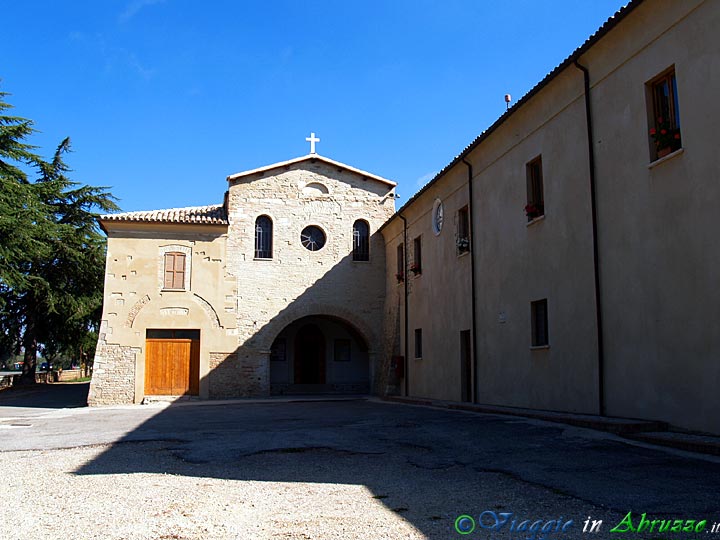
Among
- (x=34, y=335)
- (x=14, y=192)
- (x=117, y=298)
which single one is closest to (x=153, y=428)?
(x=117, y=298)

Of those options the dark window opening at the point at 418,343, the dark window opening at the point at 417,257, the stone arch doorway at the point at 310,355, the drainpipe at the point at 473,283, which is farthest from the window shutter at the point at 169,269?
Answer: the drainpipe at the point at 473,283

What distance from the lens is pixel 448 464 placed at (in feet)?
22.9

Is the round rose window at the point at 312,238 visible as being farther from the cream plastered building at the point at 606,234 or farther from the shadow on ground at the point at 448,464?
the shadow on ground at the point at 448,464

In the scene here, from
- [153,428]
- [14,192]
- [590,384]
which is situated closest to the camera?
[590,384]

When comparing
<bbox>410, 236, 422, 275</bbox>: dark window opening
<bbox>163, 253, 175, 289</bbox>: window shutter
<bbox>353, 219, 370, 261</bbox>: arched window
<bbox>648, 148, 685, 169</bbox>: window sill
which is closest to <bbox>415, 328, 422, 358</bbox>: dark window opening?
<bbox>410, 236, 422, 275</bbox>: dark window opening

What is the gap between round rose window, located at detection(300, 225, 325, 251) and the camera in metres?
24.4

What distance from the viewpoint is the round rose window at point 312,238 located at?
24.4 metres

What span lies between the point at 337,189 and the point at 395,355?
258 inches

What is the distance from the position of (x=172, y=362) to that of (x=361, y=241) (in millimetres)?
7835

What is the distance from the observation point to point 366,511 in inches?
197

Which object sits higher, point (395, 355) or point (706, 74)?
point (706, 74)

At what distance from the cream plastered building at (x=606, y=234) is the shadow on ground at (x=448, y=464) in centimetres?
143

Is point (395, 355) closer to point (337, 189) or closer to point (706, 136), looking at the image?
point (337, 189)

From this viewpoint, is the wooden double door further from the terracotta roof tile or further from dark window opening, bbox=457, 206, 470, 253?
dark window opening, bbox=457, 206, 470, 253
